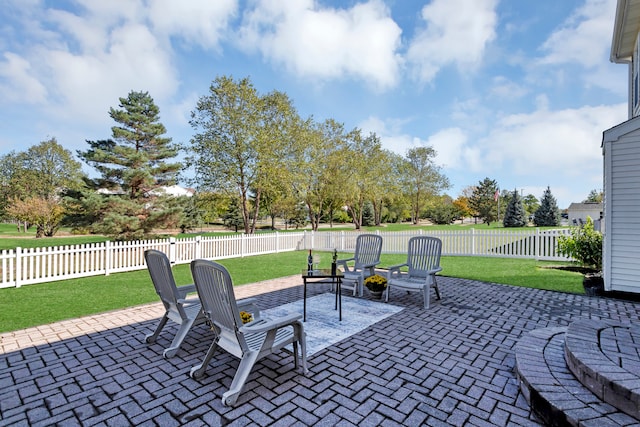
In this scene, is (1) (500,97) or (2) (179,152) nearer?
(1) (500,97)

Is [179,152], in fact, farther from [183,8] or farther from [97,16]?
[183,8]

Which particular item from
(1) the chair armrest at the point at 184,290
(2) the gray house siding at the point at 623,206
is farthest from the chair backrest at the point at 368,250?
(2) the gray house siding at the point at 623,206

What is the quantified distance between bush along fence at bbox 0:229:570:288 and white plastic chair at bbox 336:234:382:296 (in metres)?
6.27

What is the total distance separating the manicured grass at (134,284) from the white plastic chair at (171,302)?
227 cm

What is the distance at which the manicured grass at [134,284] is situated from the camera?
4.84m

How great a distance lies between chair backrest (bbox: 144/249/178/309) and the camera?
10.4 feet

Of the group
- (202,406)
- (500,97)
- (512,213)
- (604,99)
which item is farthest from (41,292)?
(512,213)

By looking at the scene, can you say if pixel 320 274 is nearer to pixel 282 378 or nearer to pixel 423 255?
pixel 282 378

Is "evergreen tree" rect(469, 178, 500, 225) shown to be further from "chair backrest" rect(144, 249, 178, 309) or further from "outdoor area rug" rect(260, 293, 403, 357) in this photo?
"chair backrest" rect(144, 249, 178, 309)

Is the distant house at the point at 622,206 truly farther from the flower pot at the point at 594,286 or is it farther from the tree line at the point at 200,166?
the tree line at the point at 200,166

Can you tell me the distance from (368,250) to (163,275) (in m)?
4.19

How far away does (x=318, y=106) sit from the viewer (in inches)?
777

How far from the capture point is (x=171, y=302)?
3.48 m

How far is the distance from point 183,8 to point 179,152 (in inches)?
345
